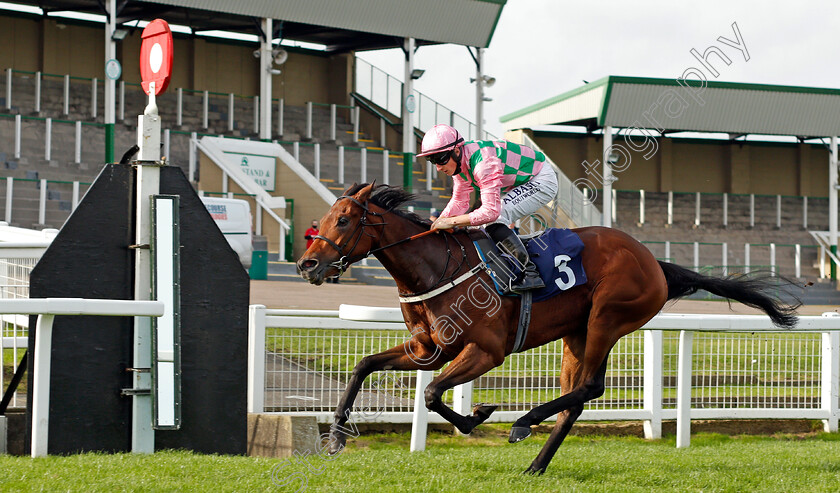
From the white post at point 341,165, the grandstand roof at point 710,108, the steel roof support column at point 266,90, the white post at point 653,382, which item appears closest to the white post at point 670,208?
the grandstand roof at point 710,108

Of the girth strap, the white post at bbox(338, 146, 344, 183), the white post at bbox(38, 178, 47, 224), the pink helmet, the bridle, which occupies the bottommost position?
the girth strap

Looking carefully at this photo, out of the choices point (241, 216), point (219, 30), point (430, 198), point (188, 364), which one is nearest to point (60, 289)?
point (188, 364)

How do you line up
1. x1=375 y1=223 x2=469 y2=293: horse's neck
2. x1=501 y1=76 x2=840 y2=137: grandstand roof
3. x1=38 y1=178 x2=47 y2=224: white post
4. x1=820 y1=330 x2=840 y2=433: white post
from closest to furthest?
1. x1=375 y1=223 x2=469 y2=293: horse's neck
2. x1=820 y1=330 x2=840 y2=433: white post
3. x1=38 y1=178 x2=47 y2=224: white post
4. x1=501 y1=76 x2=840 y2=137: grandstand roof

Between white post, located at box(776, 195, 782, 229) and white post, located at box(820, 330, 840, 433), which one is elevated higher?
white post, located at box(776, 195, 782, 229)

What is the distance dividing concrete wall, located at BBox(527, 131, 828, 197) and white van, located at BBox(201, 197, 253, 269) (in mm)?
15415

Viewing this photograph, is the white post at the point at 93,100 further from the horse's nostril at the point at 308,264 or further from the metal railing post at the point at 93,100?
the horse's nostril at the point at 308,264

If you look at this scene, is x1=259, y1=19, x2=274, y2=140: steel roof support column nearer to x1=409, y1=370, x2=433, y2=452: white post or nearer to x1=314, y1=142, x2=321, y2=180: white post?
x1=314, y1=142, x2=321, y2=180: white post

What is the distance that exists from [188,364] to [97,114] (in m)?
21.2

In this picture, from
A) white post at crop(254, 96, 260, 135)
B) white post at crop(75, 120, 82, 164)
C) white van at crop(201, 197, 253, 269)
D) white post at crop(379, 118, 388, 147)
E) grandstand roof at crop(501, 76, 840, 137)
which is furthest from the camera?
white post at crop(379, 118, 388, 147)

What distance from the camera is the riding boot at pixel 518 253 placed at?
4.88 metres

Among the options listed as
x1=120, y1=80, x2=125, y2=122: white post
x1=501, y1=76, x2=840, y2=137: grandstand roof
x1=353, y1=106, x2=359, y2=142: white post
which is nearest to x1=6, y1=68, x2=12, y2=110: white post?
x1=120, y1=80, x2=125, y2=122: white post

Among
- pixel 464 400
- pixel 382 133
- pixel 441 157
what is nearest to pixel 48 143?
pixel 382 133

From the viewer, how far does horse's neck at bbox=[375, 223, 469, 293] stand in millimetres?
4785

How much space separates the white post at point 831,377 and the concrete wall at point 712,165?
79.0ft
